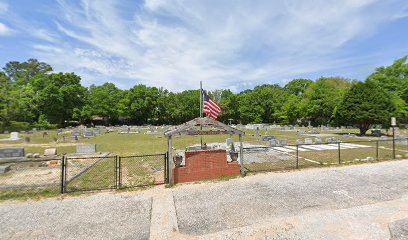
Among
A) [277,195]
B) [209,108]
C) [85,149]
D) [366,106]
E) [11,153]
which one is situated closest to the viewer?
[277,195]

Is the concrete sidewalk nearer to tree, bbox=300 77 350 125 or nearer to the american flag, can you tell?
the american flag

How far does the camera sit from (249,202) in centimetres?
686

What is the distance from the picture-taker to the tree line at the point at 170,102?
28.7 metres

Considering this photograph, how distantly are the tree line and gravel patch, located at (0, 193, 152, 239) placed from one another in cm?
3115

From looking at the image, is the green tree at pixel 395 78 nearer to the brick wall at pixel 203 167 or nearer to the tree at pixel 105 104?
the brick wall at pixel 203 167

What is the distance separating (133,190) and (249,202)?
468cm

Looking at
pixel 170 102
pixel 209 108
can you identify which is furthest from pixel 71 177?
pixel 170 102

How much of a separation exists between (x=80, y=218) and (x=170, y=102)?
208 feet

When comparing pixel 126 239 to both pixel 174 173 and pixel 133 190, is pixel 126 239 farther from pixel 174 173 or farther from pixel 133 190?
pixel 174 173

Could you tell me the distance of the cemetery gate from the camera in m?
8.48

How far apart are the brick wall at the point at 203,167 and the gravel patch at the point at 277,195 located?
62 centimetres

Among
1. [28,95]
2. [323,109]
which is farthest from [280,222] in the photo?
[28,95]

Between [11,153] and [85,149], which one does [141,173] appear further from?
[11,153]

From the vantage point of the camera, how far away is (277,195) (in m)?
7.44
